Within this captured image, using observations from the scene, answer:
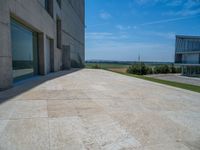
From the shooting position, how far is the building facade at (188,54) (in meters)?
41.4

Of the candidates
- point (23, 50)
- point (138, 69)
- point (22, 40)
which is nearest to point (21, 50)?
point (23, 50)

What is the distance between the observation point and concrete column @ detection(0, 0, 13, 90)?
6.11 m

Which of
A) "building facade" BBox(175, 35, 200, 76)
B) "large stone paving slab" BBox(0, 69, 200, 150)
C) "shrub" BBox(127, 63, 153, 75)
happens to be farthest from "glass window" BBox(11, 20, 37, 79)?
"building facade" BBox(175, 35, 200, 76)

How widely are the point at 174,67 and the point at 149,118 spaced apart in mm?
50348

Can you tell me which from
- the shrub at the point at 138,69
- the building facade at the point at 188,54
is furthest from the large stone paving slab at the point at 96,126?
the building facade at the point at 188,54

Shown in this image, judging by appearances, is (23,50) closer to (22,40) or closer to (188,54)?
(22,40)

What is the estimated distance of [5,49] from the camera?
20.8ft

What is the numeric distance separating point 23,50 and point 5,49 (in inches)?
123

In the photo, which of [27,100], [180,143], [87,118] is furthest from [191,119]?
[27,100]

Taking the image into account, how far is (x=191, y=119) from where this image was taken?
12.5 feet

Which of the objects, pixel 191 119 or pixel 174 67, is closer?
pixel 191 119

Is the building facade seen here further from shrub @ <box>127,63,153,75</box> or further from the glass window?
the glass window

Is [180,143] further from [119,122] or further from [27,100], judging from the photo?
[27,100]

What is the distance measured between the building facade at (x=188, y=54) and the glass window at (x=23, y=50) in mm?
39544
